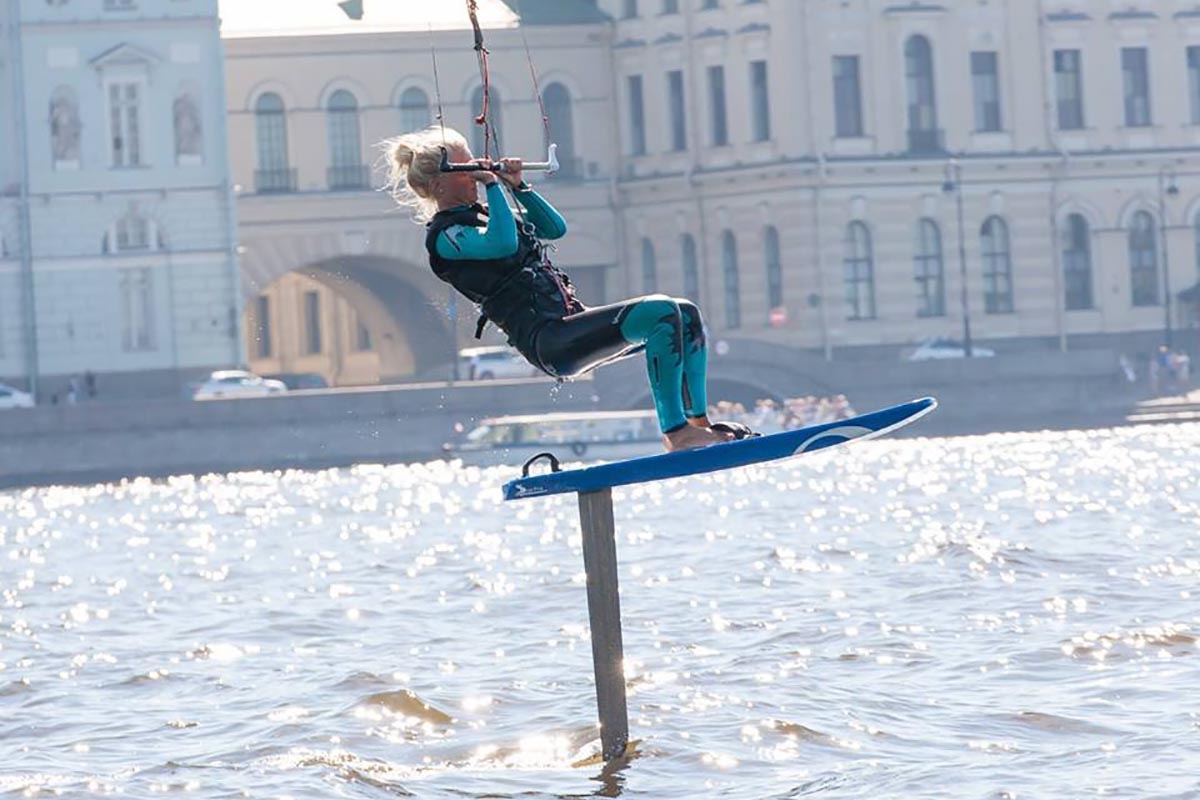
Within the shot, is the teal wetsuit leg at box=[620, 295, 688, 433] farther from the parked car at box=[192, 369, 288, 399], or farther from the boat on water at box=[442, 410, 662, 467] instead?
the parked car at box=[192, 369, 288, 399]

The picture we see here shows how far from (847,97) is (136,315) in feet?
58.5

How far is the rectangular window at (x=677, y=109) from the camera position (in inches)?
2721

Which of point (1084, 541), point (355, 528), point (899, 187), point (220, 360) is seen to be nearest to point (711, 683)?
point (1084, 541)

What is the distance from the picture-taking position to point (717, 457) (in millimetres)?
12242

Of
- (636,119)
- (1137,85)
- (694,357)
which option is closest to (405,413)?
(636,119)

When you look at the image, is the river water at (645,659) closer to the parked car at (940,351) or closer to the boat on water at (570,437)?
the boat on water at (570,437)

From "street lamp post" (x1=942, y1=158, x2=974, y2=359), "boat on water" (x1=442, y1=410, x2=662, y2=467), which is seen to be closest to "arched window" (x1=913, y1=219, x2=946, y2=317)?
"street lamp post" (x1=942, y1=158, x2=974, y2=359)

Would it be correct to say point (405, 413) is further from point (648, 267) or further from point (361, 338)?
point (361, 338)

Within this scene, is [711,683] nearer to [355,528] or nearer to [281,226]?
[355,528]

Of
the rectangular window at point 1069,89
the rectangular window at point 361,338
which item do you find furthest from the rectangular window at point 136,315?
the rectangular window at point 1069,89

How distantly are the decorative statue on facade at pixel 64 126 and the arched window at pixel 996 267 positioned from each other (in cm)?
2177

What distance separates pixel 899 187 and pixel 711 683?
5187 cm

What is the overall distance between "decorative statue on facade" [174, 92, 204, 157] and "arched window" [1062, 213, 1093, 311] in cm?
2118

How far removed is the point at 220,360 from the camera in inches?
2464
